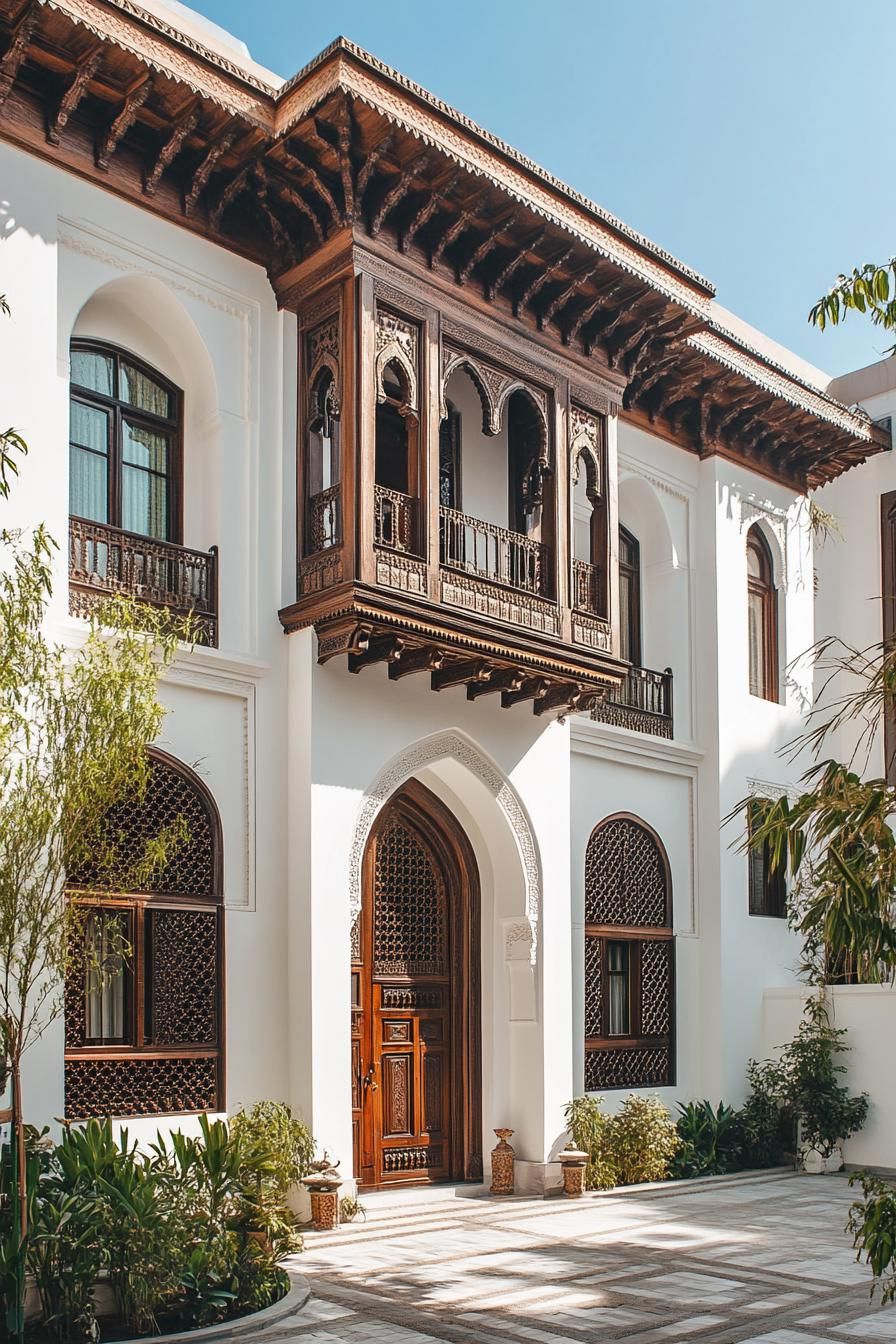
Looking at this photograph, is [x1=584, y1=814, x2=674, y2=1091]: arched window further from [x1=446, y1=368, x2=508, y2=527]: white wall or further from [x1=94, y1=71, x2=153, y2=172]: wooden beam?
[x1=94, y1=71, x2=153, y2=172]: wooden beam

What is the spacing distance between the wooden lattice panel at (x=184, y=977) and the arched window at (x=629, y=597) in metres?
6.45

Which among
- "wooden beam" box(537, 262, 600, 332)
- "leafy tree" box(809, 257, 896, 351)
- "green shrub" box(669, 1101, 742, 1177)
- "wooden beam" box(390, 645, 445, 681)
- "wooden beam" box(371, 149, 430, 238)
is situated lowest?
"green shrub" box(669, 1101, 742, 1177)

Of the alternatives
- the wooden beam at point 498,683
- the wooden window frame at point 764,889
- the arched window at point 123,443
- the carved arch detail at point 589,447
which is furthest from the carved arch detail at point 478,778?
the wooden window frame at point 764,889

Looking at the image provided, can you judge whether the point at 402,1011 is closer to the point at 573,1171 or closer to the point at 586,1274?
the point at 573,1171

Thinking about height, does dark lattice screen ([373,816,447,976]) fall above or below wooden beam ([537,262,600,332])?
below

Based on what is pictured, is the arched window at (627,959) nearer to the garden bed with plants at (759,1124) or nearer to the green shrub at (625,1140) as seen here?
the garden bed with plants at (759,1124)

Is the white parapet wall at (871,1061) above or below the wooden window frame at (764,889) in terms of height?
below

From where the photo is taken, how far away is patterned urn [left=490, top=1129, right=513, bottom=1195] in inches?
480

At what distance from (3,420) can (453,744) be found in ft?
15.2

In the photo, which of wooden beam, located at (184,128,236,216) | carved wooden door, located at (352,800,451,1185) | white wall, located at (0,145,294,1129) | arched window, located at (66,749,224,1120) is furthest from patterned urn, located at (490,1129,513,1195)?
wooden beam, located at (184,128,236,216)

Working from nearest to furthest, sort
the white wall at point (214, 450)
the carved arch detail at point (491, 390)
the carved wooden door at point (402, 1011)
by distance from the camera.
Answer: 1. the white wall at point (214, 450)
2. the carved wooden door at point (402, 1011)
3. the carved arch detail at point (491, 390)

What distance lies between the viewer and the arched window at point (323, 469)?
11.3m

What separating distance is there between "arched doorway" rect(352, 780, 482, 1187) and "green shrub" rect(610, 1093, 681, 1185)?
1.45 metres

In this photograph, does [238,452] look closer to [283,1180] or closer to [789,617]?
[283,1180]
